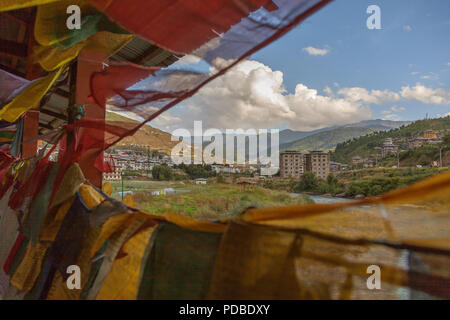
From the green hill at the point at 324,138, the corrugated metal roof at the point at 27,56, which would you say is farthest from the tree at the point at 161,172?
the green hill at the point at 324,138

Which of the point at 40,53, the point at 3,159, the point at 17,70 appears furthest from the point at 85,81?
the point at 17,70

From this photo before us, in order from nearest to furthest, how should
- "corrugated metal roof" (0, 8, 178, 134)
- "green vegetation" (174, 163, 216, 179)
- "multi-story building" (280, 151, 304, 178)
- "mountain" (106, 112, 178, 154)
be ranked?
"mountain" (106, 112, 178, 154) → "corrugated metal roof" (0, 8, 178, 134) → "green vegetation" (174, 163, 216, 179) → "multi-story building" (280, 151, 304, 178)

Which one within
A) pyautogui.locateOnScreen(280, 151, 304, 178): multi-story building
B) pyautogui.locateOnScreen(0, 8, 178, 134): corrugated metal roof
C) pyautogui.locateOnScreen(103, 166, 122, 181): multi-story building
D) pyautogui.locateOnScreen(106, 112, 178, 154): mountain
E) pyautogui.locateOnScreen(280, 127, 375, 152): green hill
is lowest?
pyautogui.locateOnScreen(103, 166, 122, 181): multi-story building

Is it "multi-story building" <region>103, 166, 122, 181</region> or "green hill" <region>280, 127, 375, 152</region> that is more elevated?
"green hill" <region>280, 127, 375, 152</region>

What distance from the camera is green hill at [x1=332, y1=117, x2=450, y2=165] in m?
15.6

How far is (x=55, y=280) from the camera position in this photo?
1.28 meters

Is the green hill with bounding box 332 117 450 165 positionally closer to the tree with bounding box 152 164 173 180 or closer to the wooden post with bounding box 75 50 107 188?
the tree with bounding box 152 164 173 180

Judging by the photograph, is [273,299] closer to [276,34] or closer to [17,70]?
[276,34]

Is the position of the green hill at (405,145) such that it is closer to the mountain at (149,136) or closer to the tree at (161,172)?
the tree at (161,172)

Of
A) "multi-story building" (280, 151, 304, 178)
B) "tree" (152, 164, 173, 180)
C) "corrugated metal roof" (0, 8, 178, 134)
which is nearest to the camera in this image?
"corrugated metal roof" (0, 8, 178, 134)

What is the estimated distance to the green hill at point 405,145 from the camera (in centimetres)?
1556

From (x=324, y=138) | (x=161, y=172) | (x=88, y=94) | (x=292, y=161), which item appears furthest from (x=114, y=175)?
(x=324, y=138)

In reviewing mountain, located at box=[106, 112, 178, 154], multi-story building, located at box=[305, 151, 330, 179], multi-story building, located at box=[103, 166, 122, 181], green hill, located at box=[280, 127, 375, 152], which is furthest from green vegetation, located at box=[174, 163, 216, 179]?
green hill, located at box=[280, 127, 375, 152]

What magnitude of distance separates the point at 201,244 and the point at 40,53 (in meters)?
1.92
